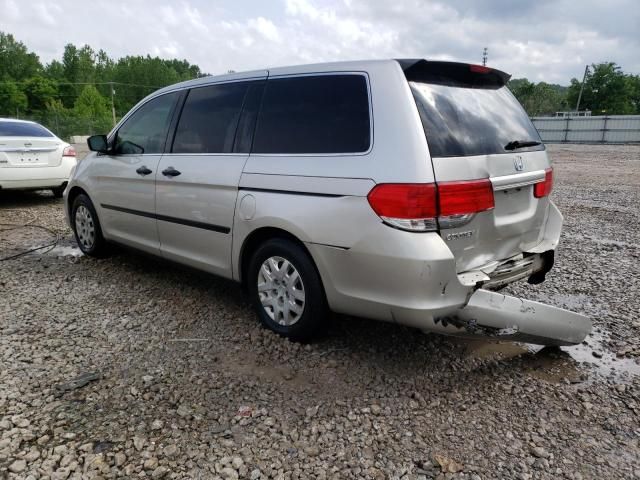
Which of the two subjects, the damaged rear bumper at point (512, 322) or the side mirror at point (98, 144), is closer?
the damaged rear bumper at point (512, 322)

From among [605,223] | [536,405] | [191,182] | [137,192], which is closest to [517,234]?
[536,405]

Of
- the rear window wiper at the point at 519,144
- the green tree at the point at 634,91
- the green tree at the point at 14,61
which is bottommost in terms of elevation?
the rear window wiper at the point at 519,144

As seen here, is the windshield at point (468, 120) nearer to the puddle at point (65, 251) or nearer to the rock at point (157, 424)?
the rock at point (157, 424)

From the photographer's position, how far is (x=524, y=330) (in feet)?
9.84

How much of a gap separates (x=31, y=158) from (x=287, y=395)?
7.37 meters

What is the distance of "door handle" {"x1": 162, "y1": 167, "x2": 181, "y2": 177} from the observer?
3990 millimetres

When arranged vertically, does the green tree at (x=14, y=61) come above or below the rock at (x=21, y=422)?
above

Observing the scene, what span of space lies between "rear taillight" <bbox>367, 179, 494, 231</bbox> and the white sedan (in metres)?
7.43

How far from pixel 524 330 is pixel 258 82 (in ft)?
8.22

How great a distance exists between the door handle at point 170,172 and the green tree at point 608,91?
223 ft

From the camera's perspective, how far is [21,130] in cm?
848

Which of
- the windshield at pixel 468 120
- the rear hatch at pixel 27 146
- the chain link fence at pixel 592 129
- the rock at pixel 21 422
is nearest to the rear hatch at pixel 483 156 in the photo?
the windshield at pixel 468 120

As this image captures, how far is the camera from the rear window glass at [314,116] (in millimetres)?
2963

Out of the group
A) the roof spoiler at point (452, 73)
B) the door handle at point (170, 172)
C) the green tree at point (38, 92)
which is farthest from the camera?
the green tree at point (38, 92)
